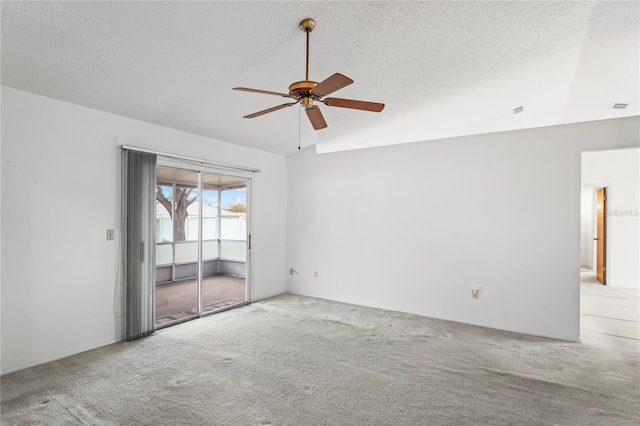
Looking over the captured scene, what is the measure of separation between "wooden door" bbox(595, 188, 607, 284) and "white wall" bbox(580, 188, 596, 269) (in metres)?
0.86

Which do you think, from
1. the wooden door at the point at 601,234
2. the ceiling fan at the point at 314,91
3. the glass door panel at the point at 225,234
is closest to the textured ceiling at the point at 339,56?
the ceiling fan at the point at 314,91

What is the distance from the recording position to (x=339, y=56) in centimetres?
283

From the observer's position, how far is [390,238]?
4977mm

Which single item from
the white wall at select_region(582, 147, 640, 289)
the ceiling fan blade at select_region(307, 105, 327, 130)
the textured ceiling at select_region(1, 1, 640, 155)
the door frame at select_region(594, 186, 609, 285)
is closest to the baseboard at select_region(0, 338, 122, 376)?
the textured ceiling at select_region(1, 1, 640, 155)

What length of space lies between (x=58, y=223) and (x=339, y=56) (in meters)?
3.11

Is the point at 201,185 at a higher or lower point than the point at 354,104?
lower

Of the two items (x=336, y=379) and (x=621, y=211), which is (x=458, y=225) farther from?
(x=621, y=211)

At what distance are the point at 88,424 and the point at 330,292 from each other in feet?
12.3

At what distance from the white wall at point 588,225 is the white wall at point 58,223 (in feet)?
32.4

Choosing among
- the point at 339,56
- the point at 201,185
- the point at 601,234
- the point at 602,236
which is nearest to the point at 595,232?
the point at 601,234

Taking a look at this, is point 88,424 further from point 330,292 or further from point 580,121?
point 580,121

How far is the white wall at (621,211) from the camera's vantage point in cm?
633

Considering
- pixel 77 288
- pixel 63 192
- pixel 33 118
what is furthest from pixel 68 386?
pixel 33 118

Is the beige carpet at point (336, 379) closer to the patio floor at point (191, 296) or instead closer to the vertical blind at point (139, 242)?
the vertical blind at point (139, 242)
